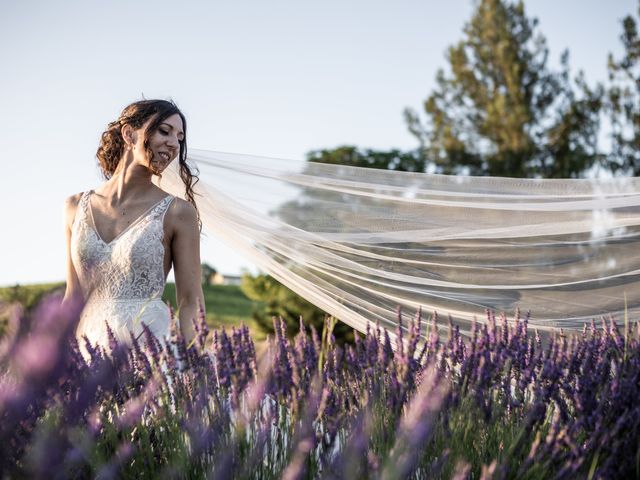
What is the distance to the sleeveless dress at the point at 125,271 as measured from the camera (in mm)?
3379

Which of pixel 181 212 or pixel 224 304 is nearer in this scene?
pixel 181 212

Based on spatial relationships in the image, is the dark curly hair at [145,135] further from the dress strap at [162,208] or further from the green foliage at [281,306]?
the green foliage at [281,306]

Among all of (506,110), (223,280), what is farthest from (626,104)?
A: (223,280)

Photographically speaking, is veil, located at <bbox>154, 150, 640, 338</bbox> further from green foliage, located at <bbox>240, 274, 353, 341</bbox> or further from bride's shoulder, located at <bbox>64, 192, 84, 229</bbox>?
green foliage, located at <bbox>240, 274, 353, 341</bbox>

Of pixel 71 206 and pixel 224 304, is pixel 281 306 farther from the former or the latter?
pixel 224 304

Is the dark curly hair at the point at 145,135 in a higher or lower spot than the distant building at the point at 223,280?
higher

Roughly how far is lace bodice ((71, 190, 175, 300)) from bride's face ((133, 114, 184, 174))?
0.67ft

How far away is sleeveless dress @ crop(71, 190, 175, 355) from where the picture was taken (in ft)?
11.1

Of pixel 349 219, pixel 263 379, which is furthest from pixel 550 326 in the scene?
pixel 263 379

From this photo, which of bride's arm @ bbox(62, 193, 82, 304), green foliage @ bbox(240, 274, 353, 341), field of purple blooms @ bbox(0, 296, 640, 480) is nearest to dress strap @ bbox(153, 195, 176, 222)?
bride's arm @ bbox(62, 193, 82, 304)

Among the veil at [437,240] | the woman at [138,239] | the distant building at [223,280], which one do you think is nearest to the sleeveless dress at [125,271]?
the woman at [138,239]

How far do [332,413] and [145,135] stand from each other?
214cm

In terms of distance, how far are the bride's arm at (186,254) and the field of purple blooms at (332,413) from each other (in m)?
1.42

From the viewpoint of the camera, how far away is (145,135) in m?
3.40
